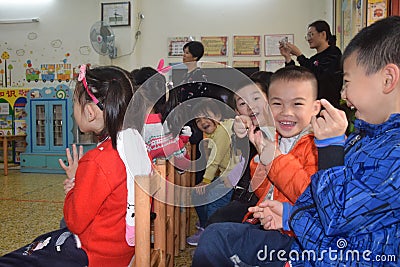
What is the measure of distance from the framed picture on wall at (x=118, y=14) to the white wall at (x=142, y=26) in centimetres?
8

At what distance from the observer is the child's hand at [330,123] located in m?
0.73

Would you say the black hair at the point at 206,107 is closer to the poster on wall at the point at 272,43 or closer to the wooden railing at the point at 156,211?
the wooden railing at the point at 156,211

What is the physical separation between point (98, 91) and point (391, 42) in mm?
805

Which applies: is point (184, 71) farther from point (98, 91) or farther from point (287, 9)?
point (287, 9)

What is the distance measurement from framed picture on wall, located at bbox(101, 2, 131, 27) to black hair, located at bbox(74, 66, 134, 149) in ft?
12.7

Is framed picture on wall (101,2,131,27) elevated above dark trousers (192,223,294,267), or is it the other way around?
framed picture on wall (101,2,131,27)

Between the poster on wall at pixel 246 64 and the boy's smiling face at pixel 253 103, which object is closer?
the boy's smiling face at pixel 253 103

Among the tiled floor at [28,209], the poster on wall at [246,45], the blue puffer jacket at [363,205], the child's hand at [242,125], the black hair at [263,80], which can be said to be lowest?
the tiled floor at [28,209]

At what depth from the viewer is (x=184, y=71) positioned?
3.86 feet

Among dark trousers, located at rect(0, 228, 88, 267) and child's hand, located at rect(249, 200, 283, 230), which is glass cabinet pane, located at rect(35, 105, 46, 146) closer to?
dark trousers, located at rect(0, 228, 88, 267)

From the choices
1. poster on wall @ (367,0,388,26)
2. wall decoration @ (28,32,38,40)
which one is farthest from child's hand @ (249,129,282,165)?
wall decoration @ (28,32,38,40)

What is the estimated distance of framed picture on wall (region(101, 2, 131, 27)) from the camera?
186 inches

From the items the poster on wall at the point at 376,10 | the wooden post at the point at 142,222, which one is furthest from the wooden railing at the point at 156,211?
the poster on wall at the point at 376,10

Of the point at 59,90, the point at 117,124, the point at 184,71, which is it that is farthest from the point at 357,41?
the point at 59,90
